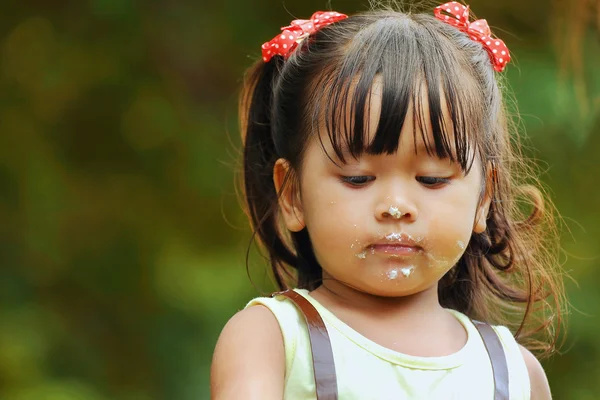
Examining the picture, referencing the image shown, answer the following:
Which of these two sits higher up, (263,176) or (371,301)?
(263,176)

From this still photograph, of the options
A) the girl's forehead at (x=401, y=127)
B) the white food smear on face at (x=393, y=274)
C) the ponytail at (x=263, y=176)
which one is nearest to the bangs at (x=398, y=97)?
the girl's forehead at (x=401, y=127)

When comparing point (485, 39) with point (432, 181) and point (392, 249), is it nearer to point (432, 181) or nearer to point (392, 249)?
point (432, 181)

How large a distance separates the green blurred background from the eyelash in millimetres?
1614

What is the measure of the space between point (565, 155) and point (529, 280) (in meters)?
1.26

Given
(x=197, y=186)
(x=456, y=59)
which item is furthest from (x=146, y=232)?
(x=456, y=59)

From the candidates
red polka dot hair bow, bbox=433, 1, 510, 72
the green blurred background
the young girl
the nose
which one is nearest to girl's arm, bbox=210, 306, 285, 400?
the young girl

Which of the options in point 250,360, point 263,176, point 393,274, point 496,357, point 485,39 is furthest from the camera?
point 263,176

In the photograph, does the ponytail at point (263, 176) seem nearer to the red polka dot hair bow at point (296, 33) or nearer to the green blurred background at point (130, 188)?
the red polka dot hair bow at point (296, 33)

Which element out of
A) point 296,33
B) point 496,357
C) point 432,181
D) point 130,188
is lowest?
point 130,188

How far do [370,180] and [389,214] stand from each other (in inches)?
2.8

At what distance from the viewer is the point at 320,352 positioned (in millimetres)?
1862

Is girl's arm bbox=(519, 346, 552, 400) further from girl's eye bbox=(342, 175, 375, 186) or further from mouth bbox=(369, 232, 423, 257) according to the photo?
girl's eye bbox=(342, 175, 375, 186)

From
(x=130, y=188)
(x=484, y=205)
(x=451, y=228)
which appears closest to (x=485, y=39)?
(x=484, y=205)

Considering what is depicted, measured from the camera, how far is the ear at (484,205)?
206 centimetres
